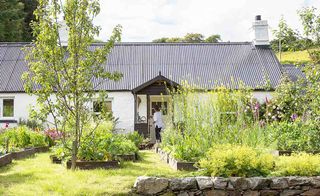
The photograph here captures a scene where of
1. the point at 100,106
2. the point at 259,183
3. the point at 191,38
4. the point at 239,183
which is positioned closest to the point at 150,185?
the point at 239,183

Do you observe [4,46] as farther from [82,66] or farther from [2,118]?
[82,66]

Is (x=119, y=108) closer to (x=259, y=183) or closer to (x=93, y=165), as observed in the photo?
(x=93, y=165)

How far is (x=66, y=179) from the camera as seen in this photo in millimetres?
9266

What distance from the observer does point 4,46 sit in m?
28.0

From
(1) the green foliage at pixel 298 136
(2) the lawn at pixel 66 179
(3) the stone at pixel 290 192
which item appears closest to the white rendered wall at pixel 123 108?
(1) the green foliage at pixel 298 136

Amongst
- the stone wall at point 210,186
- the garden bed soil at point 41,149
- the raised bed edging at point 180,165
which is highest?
the garden bed soil at point 41,149

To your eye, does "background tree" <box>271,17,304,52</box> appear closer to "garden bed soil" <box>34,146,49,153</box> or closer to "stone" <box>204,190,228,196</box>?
"stone" <box>204,190,228,196</box>

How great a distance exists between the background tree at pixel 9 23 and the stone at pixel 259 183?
33.5m

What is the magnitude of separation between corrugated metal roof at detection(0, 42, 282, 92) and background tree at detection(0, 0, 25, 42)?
477 inches

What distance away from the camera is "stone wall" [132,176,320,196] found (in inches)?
338

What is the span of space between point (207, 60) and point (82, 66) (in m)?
16.4

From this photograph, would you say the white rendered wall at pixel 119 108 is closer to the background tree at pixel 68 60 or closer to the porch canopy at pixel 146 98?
the porch canopy at pixel 146 98

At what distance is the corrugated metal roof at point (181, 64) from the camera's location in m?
24.4

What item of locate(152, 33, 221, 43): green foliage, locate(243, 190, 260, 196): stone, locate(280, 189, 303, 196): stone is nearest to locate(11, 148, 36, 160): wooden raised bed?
locate(243, 190, 260, 196): stone
